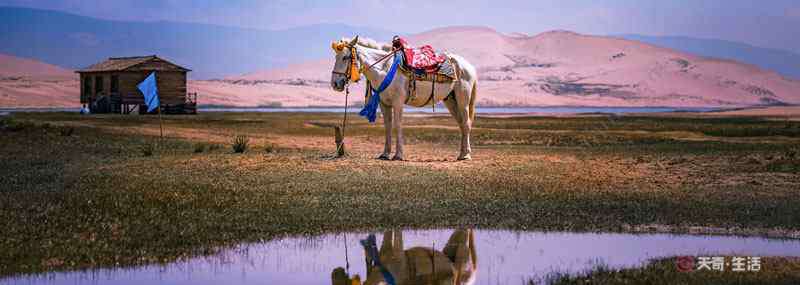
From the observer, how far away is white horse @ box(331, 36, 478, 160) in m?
20.8

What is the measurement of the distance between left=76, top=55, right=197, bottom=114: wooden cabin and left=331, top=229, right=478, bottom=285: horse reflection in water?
153ft

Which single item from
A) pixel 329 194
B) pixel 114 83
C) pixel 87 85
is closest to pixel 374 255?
pixel 329 194

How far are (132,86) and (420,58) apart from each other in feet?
128

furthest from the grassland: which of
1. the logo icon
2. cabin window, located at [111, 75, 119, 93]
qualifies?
cabin window, located at [111, 75, 119, 93]

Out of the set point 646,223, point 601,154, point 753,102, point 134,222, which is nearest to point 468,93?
point 601,154

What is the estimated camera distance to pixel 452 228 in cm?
1320

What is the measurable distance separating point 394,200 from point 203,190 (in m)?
3.39

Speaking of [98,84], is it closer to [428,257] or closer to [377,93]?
[377,93]

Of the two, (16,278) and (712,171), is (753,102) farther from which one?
(16,278)

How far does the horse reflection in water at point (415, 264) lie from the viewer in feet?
32.6

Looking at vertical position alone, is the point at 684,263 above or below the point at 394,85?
below

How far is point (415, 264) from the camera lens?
10.7 meters

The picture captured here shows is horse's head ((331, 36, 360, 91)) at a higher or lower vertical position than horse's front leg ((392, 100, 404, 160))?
higher

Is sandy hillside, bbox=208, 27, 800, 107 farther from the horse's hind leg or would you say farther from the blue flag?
the horse's hind leg
